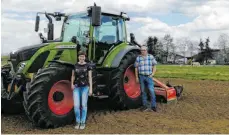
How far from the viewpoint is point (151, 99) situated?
9.25 m

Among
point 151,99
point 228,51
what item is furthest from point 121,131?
point 228,51

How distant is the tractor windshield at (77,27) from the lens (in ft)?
28.9

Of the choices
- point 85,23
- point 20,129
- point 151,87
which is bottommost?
point 20,129

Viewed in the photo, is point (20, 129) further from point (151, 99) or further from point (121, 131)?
point (151, 99)

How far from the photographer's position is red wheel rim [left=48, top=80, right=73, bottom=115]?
24.1ft

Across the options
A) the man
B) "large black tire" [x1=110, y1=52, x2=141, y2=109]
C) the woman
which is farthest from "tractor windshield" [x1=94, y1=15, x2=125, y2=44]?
the woman

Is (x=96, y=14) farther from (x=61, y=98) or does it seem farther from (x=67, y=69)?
(x=61, y=98)

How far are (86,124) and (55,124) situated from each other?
0.65 meters

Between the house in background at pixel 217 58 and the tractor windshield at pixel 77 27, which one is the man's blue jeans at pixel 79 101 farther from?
the house in background at pixel 217 58

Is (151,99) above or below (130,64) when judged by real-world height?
below

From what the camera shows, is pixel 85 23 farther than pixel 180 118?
Yes

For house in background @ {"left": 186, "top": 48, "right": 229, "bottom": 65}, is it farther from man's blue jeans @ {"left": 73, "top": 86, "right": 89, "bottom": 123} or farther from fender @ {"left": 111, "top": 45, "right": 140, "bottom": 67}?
man's blue jeans @ {"left": 73, "top": 86, "right": 89, "bottom": 123}

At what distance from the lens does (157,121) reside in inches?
311

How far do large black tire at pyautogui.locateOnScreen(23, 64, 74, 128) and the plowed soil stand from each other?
0.17 m
